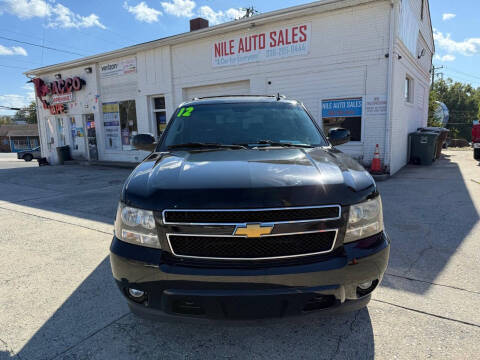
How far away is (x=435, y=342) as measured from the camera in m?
2.16

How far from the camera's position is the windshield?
10.2 feet

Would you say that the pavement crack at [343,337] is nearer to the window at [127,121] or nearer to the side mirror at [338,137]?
the side mirror at [338,137]

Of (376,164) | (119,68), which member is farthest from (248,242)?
(119,68)

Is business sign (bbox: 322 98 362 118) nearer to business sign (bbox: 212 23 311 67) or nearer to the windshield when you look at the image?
business sign (bbox: 212 23 311 67)

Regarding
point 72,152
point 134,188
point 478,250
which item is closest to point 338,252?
point 134,188

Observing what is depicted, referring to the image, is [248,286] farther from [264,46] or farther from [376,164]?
[264,46]

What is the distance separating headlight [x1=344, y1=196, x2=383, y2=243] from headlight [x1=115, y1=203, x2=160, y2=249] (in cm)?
119

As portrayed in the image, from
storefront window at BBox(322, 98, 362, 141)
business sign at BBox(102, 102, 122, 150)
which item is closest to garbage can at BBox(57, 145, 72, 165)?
business sign at BBox(102, 102, 122, 150)

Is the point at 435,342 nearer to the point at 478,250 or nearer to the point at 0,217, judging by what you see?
the point at 478,250

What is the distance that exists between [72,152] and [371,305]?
703 inches

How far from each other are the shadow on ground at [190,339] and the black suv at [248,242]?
0.26 m

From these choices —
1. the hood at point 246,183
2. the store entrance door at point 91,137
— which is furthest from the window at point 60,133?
the hood at point 246,183

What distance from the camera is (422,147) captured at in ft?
39.1

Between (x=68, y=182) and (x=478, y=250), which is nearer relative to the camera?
(x=478, y=250)
